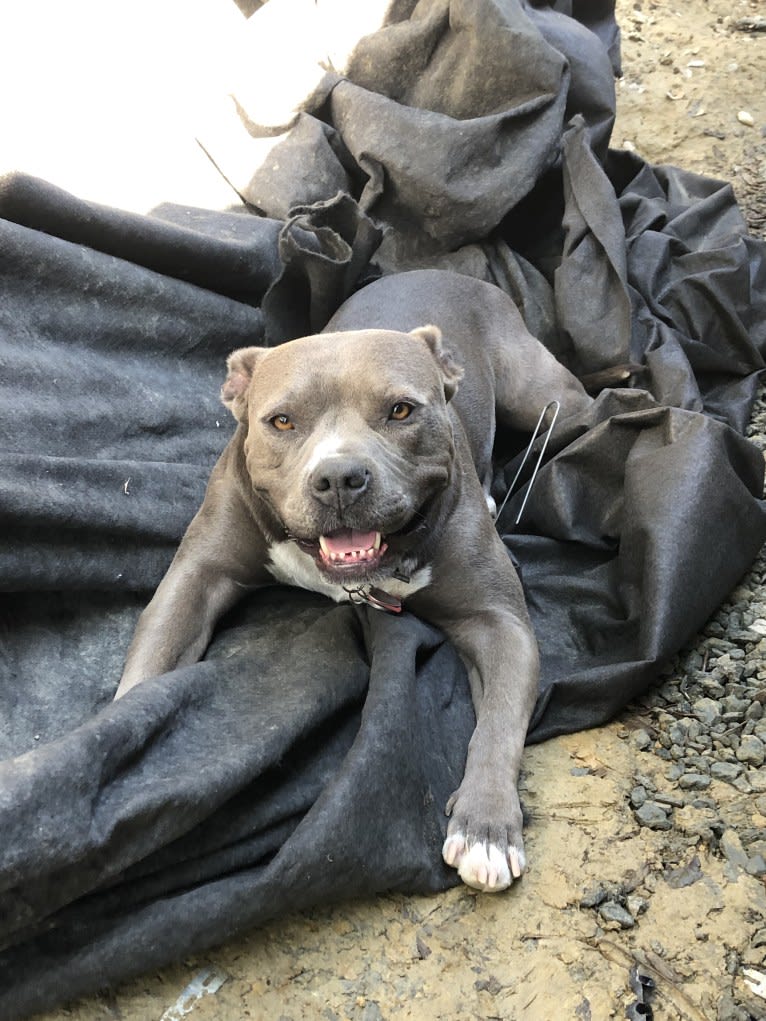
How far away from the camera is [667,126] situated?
20.9 ft

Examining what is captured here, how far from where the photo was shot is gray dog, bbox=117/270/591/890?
265 cm

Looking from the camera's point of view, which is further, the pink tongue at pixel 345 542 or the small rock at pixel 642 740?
the small rock at pixel 642 740

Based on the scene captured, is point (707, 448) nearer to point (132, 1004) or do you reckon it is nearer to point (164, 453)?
point (164, 453)

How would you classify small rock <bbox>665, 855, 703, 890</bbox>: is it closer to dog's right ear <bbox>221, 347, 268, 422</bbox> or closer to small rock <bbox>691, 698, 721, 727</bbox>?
small rock <bbox>691, 698, 721, 727</bbox>

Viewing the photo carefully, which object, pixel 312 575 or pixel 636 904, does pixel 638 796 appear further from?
pixel 312 575

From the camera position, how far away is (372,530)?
2.72 m

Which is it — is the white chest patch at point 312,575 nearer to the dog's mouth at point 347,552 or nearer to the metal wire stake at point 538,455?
the dog's mouth at point 347,552

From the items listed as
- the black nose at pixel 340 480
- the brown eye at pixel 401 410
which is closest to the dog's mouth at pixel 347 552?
the black nose at pixel 340 480

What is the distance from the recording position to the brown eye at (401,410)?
2.92m

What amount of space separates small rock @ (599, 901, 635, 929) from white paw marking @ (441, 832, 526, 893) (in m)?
0.21

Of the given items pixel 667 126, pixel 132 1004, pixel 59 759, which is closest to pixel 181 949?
pixel 132 1004

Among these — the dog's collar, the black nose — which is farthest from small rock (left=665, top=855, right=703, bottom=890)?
the black nose

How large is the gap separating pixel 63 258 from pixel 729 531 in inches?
92.3

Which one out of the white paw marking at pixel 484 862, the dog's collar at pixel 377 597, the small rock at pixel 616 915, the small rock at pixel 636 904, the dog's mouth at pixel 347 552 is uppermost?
the dog's mouth at pixel 347 552
